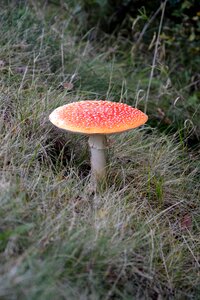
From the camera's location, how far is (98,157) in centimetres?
266

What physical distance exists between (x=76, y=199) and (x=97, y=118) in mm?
456

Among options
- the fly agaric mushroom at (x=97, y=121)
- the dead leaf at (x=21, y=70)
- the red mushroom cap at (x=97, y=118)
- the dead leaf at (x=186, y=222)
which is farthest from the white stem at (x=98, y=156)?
the dead leaf at (x=21, y=70)

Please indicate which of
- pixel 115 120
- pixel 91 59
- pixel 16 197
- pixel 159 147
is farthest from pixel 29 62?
pixel 16 197

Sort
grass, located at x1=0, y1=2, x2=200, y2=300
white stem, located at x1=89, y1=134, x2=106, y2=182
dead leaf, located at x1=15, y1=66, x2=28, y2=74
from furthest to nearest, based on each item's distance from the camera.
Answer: dead leaf, located at x1=15, y1=66, x2=28, y2=74, white stem, located at x1=89, y1=134, x2=106, y2=182, grass, located at x1=0, y1=2, x2=200, y2=300

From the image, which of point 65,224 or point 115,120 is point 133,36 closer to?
point 115,120

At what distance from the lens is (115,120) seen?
2.39 metres

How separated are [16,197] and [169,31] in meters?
3.52

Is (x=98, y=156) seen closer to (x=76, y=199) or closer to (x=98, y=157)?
(x=98, y=157)

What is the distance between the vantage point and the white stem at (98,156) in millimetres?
2588

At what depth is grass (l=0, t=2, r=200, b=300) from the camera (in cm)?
188

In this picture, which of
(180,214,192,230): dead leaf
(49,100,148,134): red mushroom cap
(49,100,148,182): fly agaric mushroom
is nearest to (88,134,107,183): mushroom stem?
(49,100,148,182): fly agaric mushroom

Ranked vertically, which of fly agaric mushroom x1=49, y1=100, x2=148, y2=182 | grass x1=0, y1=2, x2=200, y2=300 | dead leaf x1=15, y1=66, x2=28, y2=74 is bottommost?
grass x1=0, y1=2, x2=200, y2=300

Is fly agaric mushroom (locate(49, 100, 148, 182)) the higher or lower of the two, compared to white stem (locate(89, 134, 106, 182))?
higher

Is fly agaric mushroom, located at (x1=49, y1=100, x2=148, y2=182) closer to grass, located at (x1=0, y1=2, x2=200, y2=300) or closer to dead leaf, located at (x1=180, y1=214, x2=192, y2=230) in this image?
grass, located at (x1=0, y1=2, x2=200, y2=300)
